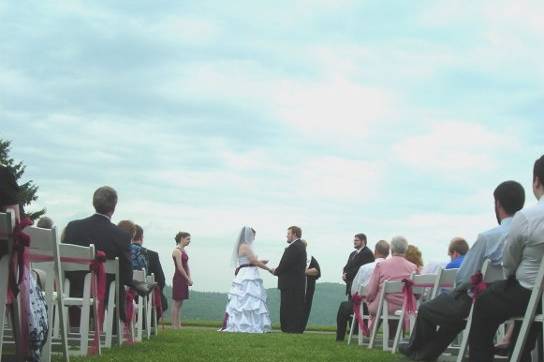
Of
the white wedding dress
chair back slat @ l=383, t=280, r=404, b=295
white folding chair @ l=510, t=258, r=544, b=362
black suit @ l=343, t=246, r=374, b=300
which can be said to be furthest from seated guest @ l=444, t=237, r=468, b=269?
the white wedding dress

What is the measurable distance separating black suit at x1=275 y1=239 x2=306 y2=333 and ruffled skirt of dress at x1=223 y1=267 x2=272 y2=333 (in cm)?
51

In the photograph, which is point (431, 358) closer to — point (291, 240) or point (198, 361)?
point (198, 361)

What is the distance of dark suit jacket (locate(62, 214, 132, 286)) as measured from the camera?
1092 cm

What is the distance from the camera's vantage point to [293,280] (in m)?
23.4

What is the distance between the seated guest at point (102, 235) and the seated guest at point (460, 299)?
3375 millimetres

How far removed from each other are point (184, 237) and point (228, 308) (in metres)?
2.07

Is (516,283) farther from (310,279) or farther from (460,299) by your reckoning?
(310,279)

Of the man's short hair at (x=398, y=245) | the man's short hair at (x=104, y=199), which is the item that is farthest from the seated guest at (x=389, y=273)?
the man's short hair at (x=104, y=199)

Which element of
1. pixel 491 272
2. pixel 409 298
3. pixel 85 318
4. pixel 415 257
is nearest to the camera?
pixel 491 272

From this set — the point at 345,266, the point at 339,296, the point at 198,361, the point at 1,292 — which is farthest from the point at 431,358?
the point at 339,296

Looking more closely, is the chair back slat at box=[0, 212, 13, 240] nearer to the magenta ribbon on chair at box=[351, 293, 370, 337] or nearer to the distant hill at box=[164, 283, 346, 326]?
the magenta ribbon on chair at box=[351, 293, 370, 337]

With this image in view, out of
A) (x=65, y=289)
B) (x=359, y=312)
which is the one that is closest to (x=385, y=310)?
(x=359, y=312)

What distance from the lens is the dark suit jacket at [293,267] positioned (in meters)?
23.1

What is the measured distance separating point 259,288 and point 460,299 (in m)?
14.3
